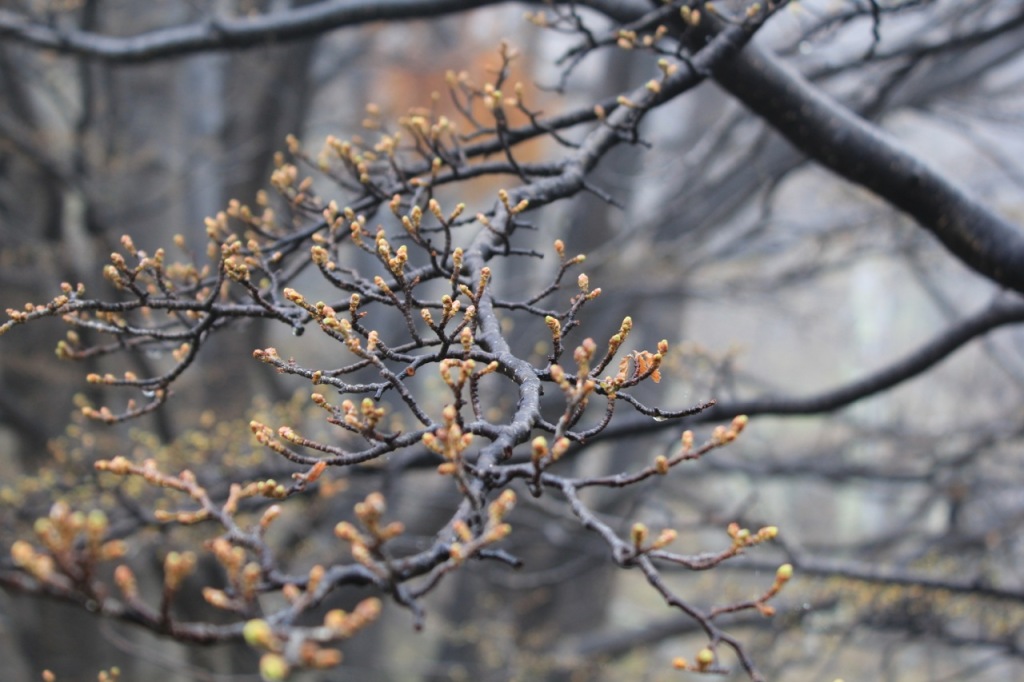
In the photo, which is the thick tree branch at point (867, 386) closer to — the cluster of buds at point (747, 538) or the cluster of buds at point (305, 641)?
the cluster of buds at point (747, 538)

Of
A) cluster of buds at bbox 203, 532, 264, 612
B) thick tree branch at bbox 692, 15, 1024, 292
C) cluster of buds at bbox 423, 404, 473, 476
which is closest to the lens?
cluster of buds at bbox 203, 532, 264, 612

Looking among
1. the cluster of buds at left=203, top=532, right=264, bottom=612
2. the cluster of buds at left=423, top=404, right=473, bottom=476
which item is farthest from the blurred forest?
the cluster of buds at left=423, top=404, right=473, bottom=476

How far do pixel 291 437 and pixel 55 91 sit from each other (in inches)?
236

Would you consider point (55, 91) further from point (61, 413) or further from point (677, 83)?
point (677, 83)

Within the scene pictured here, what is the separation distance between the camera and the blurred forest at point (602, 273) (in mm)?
3223

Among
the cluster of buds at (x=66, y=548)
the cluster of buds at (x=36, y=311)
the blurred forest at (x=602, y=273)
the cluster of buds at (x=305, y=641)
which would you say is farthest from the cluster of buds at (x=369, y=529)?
the cluster of buds at (x=36, y=311)

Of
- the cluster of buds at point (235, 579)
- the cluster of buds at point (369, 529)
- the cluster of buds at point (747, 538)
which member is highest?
the cluster of buds at point (747, 538)

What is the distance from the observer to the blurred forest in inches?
127

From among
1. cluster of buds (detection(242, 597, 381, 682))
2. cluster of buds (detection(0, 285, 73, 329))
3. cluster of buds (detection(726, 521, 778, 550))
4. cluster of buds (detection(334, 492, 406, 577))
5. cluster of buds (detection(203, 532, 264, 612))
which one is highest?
cluster of buds (detection(0, 285, 73, 329))

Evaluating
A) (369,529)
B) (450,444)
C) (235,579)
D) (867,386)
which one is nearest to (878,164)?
(867,386)

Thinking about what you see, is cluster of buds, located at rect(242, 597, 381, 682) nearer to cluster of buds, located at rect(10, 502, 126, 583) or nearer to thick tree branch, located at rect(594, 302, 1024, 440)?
cluster of buds, located at rect(10, 502, 126, 583)

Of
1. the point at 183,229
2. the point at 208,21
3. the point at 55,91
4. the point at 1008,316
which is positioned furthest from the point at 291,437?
the point at 183,229

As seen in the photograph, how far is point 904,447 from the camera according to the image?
26.6 ft

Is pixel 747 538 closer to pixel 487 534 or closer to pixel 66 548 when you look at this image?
pixel 487 534
